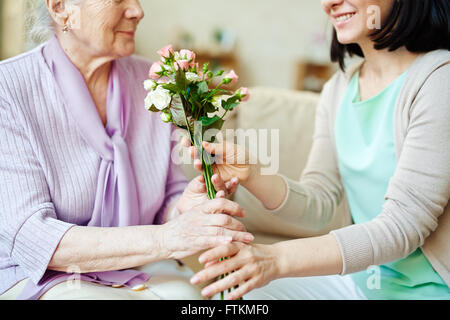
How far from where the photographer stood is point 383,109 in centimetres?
132

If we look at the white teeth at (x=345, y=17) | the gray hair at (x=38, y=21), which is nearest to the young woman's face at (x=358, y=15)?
the white teeth at (x=345, y=17)

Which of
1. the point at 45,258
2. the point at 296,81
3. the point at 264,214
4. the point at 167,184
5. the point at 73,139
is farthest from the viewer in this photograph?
the point at 296,81

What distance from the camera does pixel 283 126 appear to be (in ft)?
6.92

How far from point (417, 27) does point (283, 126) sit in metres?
0.96

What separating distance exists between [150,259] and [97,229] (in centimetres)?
16

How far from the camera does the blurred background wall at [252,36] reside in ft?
16.7

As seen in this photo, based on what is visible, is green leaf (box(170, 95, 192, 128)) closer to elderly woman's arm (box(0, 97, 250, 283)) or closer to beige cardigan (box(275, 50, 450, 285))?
elderly woman's arm (box(0, 97, 250, 283))

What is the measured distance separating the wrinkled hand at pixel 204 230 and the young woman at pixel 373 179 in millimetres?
39

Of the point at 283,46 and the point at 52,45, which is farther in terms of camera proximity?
the point at 283,46

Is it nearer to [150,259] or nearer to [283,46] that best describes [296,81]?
[283,46]

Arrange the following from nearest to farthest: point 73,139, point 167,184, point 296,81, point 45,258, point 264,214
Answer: point 45,258, point 73,139, point 167,184, point 264,214, point 296,81

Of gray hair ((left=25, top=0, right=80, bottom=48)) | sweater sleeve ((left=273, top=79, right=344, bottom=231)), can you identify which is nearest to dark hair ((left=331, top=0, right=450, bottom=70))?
sweater sleeve ((left=273, top=79, right=344, bottom=231))

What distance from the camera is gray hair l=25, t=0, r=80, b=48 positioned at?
1.25 m
